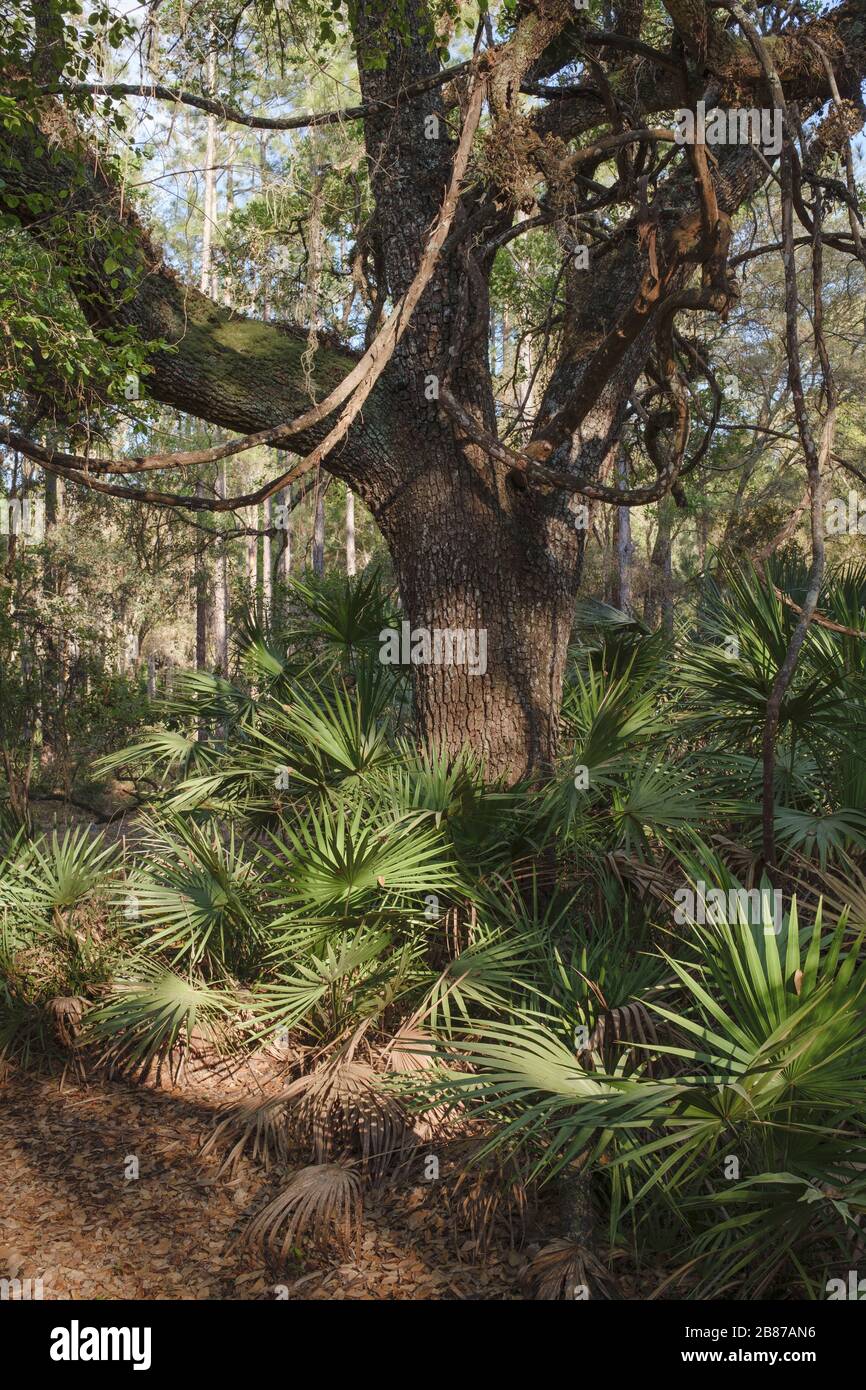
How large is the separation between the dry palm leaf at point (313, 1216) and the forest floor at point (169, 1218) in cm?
7

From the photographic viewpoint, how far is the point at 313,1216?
3859 millimetres

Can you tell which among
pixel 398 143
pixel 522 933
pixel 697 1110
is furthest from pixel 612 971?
pixel 398 143

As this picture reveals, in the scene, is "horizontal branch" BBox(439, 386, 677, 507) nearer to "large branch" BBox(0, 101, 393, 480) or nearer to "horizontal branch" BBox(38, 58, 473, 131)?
"large branch" BBox(0, 101, 393, 480)

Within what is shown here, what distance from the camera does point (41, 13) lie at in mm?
4570

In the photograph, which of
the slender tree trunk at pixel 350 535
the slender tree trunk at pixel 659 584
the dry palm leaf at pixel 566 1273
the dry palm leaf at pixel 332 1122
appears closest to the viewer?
the dry palm leaf at pixel 566 1273

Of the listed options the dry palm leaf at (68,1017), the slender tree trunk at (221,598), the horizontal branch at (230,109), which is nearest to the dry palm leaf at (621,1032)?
the dry palm leaf at (68,1017)

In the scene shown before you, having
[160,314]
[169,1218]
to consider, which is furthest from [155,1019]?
[160,314]

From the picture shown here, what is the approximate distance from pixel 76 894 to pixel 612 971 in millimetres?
3141

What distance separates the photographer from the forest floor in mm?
3723

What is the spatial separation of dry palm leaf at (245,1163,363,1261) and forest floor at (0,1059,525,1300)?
0.07 metres

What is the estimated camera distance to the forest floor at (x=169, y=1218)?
372 cm

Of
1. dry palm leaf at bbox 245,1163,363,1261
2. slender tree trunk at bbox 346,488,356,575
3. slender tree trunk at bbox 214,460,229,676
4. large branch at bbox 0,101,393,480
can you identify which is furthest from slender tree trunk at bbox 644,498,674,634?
dry palm leaf at bbox 245,1163,363,1261

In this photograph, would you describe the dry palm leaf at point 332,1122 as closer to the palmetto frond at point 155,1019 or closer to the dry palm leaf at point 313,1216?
the dry palm leaf at point 313,1216

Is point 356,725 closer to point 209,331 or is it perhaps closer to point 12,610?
point 209,331
